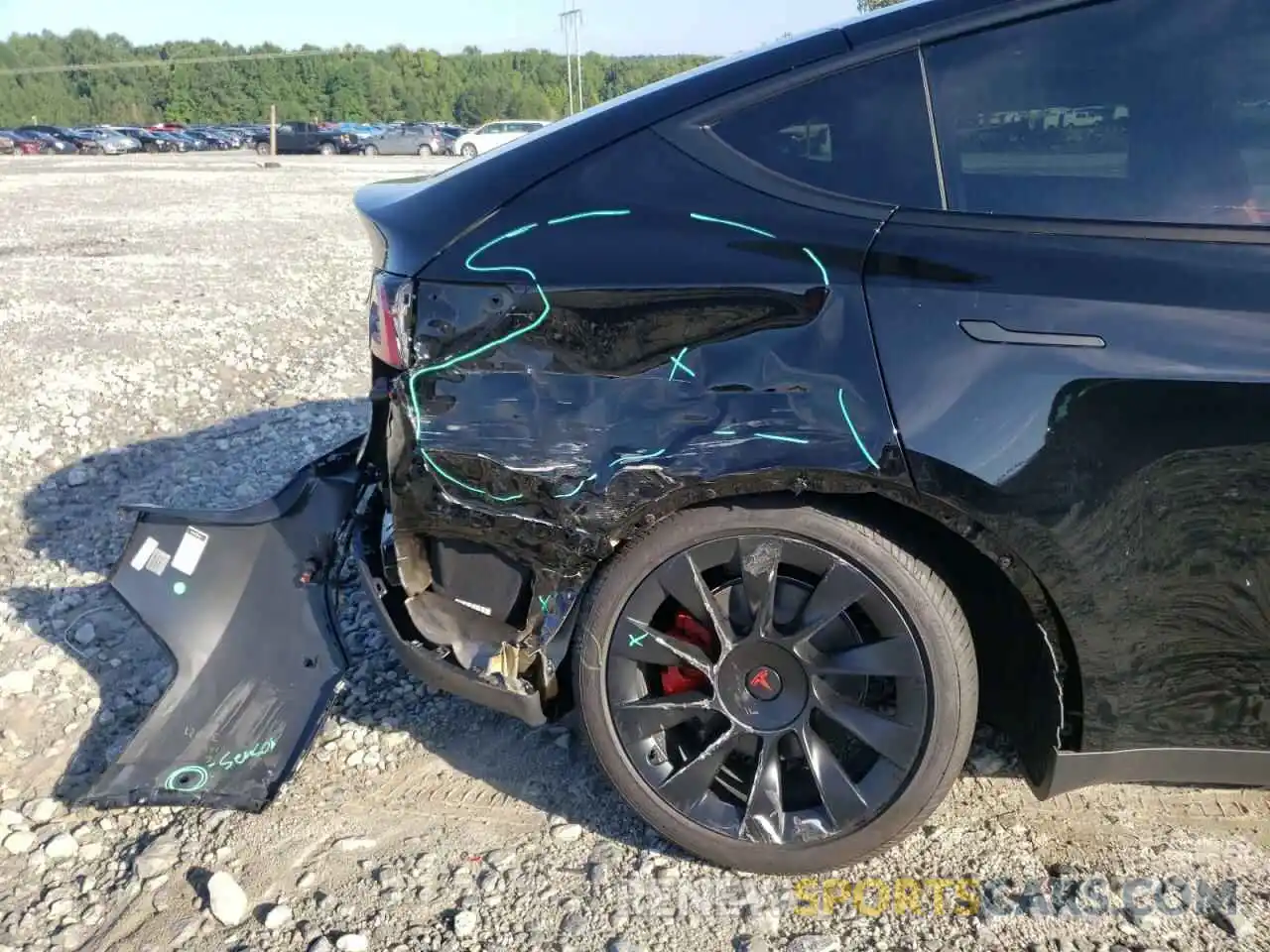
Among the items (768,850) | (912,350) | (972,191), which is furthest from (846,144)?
(768,850)

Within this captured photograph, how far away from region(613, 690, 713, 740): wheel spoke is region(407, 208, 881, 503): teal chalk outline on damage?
55 centimetres

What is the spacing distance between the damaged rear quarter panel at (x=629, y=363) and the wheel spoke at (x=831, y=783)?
2.04 feet

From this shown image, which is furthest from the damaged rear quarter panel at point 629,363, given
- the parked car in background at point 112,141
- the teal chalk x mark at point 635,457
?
the parked car in background at point 112,141

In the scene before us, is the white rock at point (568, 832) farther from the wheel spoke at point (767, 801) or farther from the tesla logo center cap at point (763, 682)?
the tesla logo center cap at point (763, 682)

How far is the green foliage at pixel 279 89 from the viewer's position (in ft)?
328

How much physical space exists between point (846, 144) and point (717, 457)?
718mm

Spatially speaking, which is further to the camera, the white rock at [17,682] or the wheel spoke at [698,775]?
→ the white rock at [17,682]

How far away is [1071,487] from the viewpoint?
7.00 feet

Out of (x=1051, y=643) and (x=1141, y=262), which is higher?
(x=1141, y=262)

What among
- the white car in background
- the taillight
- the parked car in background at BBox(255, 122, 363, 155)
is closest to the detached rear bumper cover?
the taillight

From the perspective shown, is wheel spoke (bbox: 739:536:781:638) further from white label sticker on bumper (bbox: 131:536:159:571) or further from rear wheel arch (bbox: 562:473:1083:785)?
white label sticker on bumper (bbox: 131:536:159:571)

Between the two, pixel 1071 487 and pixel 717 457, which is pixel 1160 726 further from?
pixel 717 457

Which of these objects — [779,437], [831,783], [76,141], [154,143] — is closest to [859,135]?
[779,437]

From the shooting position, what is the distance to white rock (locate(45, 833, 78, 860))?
2.71m
